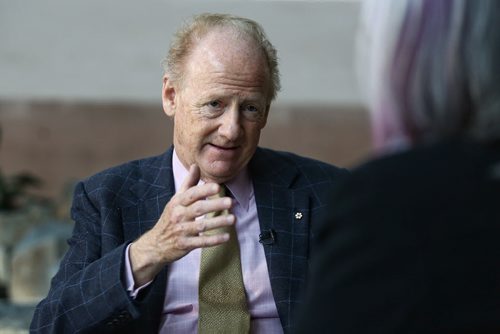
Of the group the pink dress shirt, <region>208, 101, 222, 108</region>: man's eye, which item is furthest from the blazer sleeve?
<region>208, 101, 222, 108</region>: man's eye

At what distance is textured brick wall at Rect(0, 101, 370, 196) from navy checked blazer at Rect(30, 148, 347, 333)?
3.97 m

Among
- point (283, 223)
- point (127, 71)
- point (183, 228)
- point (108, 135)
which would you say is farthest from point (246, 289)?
point (127, 71)

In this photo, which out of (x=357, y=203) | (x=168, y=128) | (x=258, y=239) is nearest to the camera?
(x=357, y=203)

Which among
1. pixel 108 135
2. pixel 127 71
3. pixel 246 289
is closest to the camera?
pixel 246 289

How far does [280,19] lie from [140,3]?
0.95m

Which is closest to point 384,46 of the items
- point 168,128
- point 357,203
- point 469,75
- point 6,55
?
point 469,75

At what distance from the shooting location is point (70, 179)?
687 centimetres

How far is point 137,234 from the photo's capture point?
265 cm

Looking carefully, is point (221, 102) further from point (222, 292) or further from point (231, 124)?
point (222, 292)

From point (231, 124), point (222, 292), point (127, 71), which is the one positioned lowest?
point (222, 292)

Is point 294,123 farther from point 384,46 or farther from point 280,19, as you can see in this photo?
point 384,46

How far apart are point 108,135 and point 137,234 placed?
4345 mm

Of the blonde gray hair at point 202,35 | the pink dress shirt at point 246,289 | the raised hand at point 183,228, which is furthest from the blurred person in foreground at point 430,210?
the blonde gray hair at point 202,35

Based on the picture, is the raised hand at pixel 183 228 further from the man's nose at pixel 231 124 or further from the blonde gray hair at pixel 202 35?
the blonde gray hair at pixel 202 35
